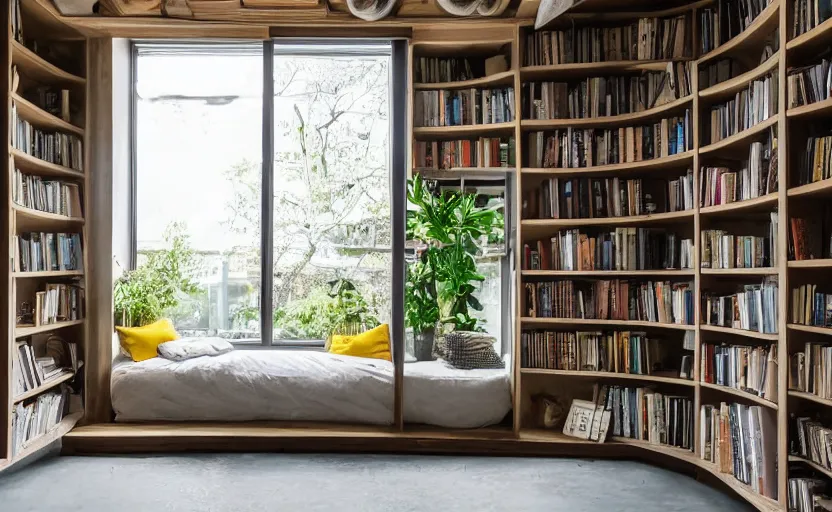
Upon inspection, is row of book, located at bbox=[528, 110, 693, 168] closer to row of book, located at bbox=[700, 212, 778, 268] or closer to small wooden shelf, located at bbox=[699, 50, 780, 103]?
small wooden shelf, located at bbox=[699, 50, 780, 103]

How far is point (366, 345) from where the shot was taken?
4832mm

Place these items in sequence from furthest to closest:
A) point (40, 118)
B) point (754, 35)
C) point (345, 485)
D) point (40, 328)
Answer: point (40, 118) < point (40, 328) < point (345, 485) < point (754, 35)

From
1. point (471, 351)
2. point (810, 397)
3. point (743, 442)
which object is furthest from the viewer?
point (471, 351)

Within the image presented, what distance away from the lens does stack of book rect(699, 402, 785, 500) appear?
3160 millimetres

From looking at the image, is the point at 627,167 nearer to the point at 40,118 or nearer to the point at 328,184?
the point at 328,184

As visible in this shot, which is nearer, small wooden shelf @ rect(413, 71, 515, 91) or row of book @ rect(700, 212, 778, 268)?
row of book @ rect(700, 212, 778, 268)

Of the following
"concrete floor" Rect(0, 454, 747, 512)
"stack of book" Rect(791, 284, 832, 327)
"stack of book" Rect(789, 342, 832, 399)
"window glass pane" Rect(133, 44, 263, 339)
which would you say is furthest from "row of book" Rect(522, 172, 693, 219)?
"window glass pane" Rect(133, 44, 263, 339)

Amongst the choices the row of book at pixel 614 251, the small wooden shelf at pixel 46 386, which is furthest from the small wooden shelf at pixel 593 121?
the small wooden shelf at pixel 46 386

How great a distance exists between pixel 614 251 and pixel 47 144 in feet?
12.1

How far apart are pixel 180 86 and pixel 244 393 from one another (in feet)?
8.53

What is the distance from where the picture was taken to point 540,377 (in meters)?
4.48

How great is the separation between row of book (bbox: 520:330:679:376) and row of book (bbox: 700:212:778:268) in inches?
27.3

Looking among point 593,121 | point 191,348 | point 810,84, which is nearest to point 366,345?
point 191,348

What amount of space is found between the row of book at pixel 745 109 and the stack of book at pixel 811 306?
881mm
